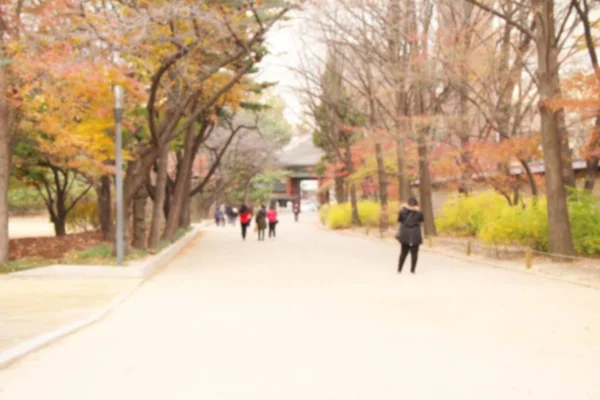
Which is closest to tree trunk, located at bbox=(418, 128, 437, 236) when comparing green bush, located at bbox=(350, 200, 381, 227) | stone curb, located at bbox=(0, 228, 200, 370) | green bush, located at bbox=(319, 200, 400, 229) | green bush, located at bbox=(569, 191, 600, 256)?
green bush, located at bbox=(569, 191, 600, 256)

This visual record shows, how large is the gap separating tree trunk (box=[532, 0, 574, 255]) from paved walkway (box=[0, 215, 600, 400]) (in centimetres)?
424

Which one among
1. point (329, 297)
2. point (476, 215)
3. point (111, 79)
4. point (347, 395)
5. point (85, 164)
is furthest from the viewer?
point (476, 215)

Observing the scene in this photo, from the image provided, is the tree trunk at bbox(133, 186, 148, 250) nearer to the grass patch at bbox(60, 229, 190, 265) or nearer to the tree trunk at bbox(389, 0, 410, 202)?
the grass patch at bbox(60, 229, 190, 265)

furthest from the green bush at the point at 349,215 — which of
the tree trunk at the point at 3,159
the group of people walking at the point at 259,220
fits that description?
the tree trunk at the point at 3,159

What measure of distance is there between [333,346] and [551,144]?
11497 mm

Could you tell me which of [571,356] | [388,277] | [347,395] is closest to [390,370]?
[347,395]

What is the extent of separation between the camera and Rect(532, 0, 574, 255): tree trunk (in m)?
16.5

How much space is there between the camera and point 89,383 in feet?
18.4

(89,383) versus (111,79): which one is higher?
(111,79)

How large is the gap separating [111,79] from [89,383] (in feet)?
41.1

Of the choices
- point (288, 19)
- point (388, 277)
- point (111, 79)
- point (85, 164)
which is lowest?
point (388, 277)

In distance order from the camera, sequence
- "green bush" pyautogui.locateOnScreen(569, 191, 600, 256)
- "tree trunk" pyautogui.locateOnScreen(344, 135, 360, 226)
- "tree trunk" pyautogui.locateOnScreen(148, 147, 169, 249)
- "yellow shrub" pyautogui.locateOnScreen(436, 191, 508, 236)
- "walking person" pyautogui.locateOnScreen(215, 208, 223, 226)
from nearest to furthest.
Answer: "green bush" pyautogui.locateOnScreen(569, 191, 600, 256)
"tree trunk" pyautogui.locateOnScreen(148, 147, 169, 249)
"yellow shrub" pyautogui.locateOnScreen(436, 191, 508, 236)
"tree trunk" pyautogui.locateOnScreen(344, 135, 360, 226)
"walking person" pyautogui.locateOnScreen(215, 208, 223, 226)

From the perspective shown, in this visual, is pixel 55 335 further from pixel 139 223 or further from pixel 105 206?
pixel 105 206

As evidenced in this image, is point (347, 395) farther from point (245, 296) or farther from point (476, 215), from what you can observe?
point (476, 215)
